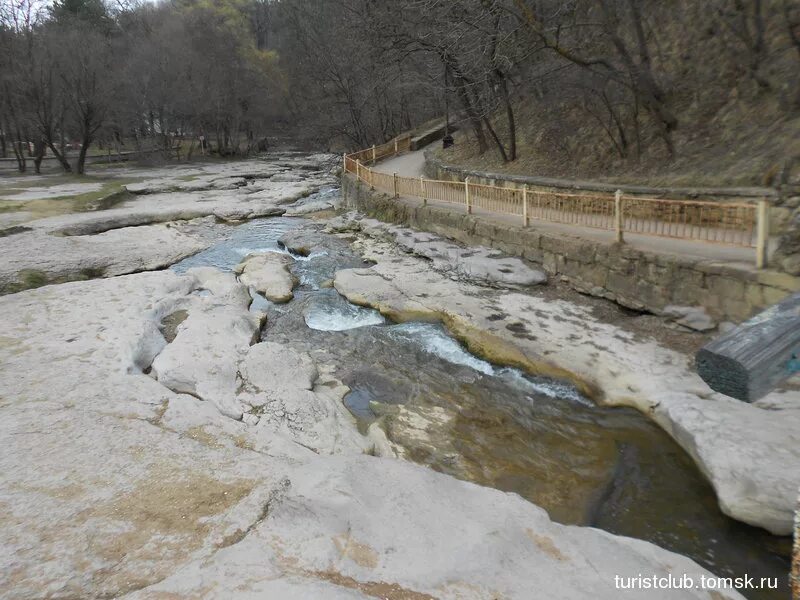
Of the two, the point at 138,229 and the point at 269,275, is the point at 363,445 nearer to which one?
the point at 269,275

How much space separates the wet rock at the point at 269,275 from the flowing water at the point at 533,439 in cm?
185

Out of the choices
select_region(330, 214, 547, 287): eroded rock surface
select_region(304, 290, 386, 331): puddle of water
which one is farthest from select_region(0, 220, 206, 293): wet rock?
select_region(330, 214, 547, 287): eroded rock surface

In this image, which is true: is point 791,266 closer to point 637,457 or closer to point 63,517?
point 637,457

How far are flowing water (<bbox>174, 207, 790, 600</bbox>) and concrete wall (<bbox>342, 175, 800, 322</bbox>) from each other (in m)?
2.43

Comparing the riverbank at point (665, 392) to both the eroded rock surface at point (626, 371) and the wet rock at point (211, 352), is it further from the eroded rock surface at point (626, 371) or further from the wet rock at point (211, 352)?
the wet rock at point (211, 352)

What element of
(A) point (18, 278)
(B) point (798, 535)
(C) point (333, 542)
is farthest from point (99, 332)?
(B) point (798, 535)

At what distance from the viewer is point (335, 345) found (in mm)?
8680

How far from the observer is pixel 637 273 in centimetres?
845

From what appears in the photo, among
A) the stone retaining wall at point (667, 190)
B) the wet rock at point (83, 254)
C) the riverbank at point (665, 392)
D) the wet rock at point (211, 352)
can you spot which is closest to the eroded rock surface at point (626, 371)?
the riverbank at point (665, 392)

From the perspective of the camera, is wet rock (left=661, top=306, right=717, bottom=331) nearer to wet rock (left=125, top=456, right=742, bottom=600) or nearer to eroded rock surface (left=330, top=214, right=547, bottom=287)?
eroded rock surface (left=330, top=214, right=547, bottom=287)

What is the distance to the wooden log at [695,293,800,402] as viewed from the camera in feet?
5.84

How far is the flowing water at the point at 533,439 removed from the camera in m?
4.52

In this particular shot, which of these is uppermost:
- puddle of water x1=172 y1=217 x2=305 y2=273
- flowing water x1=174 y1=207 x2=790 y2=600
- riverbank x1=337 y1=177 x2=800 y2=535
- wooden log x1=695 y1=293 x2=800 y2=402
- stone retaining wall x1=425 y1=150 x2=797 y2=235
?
stone retaining wall x1=425 y1=150 x2=797 y2=235

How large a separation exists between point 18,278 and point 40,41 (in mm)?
31294
